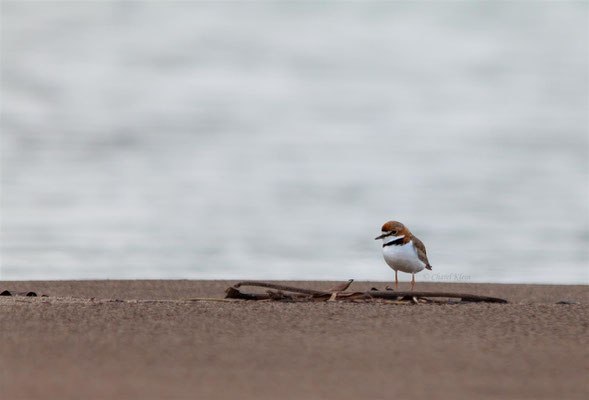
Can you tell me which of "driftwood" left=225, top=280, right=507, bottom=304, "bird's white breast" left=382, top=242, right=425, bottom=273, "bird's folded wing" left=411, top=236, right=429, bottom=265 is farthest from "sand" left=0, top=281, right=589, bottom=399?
"bird's folded wing" left=411, top=236, right=429, bottom=265

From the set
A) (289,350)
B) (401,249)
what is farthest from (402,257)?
(289,350)

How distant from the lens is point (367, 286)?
519 centimetres

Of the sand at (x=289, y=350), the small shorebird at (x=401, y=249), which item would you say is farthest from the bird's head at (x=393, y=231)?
the sand at (x=289, y=350)

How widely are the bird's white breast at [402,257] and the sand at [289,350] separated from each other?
129 cm

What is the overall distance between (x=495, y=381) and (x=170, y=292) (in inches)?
101

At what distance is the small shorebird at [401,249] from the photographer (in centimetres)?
502

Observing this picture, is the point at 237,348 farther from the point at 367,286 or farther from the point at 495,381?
the point at 367,286

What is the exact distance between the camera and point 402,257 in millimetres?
5008

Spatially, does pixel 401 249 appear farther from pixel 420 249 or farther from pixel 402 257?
pixel 420 249

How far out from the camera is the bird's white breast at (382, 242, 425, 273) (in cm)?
501

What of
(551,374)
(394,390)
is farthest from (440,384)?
(551,374)

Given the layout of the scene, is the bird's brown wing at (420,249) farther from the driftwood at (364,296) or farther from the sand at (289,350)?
the sand at (289,350)

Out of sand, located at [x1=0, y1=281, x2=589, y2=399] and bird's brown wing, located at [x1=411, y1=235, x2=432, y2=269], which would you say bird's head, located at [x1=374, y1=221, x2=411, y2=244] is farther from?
sand, located at [x1=0, y1=281, x2=589, y2=399]

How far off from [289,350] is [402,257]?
7.53 feet
